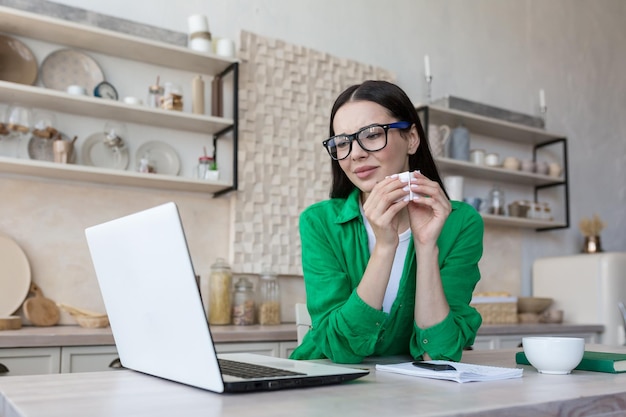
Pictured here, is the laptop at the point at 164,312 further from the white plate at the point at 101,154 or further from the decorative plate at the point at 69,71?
the decorative plate at the point at 69,71

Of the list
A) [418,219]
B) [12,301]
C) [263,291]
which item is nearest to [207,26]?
[263,291]

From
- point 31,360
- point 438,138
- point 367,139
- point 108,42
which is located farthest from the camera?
point 438,138

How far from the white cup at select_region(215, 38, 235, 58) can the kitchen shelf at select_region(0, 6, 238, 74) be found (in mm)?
48

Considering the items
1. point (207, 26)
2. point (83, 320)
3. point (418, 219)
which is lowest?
point (83, 320)

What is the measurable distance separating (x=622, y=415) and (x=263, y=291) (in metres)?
2.26

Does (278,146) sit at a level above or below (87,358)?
above

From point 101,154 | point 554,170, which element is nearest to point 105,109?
point 101,154

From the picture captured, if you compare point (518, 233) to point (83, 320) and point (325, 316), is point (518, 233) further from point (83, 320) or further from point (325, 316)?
point (325, 316)

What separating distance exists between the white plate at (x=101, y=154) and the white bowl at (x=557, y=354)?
214cm

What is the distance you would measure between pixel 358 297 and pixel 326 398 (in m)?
0.48

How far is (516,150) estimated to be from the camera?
429cm

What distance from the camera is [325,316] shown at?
143 cm

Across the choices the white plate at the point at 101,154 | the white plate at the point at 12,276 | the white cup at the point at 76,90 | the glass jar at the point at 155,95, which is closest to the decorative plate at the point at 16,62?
the white cup at the point at 76,90

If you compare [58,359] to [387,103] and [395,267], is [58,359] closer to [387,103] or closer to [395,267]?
[395,267]
